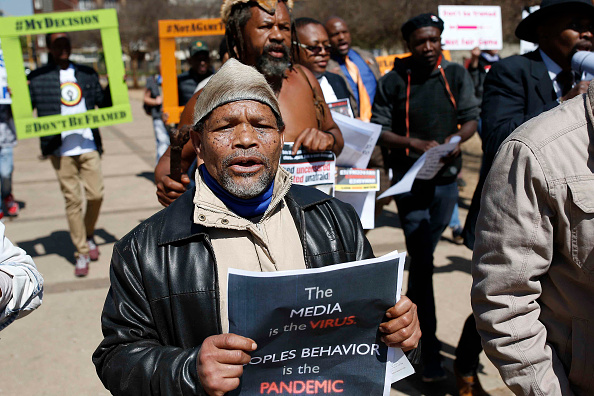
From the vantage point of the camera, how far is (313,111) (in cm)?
295

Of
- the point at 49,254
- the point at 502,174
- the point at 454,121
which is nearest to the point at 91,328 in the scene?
the point at 49,254

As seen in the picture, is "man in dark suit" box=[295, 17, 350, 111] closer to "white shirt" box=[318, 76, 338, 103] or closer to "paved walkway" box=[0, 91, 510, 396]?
"white shirt" box=[318, 76, 338, 103]

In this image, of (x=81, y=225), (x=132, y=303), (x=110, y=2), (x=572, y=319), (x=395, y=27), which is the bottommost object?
(x=81, y=225)

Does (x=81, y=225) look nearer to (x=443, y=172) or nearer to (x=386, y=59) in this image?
(x=443, y=172)

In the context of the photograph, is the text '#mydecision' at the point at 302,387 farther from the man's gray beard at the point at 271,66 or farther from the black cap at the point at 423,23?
the black cap at the point at 423,23

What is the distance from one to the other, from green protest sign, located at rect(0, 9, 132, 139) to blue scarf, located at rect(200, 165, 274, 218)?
3909 mm

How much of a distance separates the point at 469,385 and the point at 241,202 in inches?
89.1

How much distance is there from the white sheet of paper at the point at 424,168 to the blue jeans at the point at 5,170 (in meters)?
5.91

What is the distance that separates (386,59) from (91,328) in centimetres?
519

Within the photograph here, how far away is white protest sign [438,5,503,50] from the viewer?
7180 mm

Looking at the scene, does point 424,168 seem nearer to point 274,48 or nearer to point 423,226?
point 423,226

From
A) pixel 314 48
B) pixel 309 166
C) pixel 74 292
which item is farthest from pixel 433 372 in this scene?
pixel 74 292

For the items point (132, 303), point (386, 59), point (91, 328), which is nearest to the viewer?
point (132, 303)

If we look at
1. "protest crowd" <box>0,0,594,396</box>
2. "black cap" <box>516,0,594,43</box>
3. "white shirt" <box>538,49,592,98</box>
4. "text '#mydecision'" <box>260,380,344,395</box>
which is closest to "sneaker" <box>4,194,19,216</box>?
"protest crowd" <box>0,0,594,396</box>
